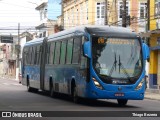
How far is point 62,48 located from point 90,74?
16.1 ft

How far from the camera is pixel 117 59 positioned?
853 inches

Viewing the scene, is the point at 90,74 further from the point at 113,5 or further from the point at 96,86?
the point at 113,5

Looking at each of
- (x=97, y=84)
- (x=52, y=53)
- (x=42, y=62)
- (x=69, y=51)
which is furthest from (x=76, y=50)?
(x=42, y=62)

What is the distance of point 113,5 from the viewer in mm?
53500

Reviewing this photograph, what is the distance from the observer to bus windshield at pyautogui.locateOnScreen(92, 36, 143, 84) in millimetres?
21391

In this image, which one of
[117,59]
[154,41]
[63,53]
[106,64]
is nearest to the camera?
[106,64]

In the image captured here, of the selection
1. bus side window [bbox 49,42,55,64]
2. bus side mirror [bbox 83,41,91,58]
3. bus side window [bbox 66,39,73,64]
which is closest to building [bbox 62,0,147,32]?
bus side window [bbox 49,42,55,64]

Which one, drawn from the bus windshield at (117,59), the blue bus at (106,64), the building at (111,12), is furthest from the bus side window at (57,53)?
the building at (111,12)

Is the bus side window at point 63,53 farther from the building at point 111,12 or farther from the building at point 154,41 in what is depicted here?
the building at point 111,12

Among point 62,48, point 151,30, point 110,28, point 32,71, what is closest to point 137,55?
point 110,28

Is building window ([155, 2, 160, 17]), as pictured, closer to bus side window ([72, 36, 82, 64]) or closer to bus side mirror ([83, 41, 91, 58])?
bus side window ([72, 36, 82, 64])

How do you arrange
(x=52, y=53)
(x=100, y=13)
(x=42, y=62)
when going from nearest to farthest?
(x=52, y=53) < (x=42, y=62) < (x=100, y=13)

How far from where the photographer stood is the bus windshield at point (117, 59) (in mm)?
21391

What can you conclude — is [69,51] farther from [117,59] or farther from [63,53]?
[117,59]
